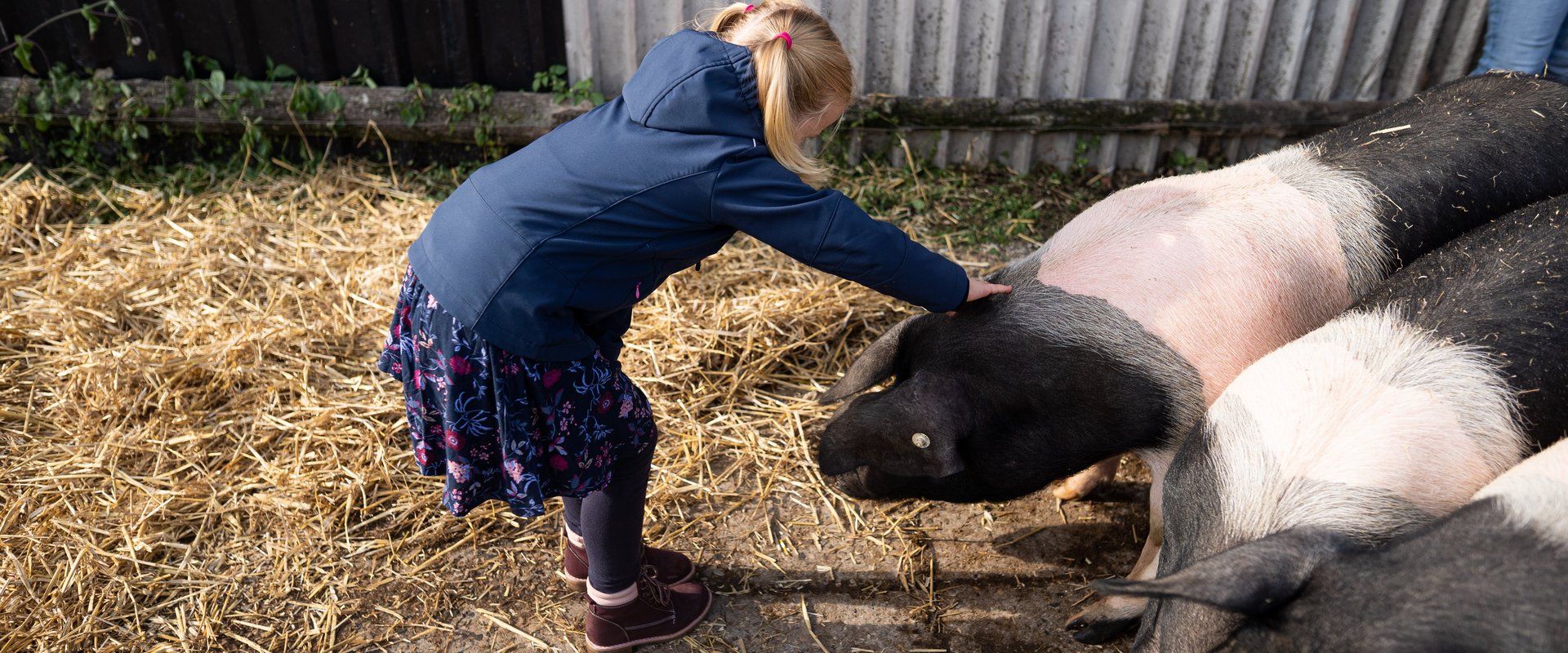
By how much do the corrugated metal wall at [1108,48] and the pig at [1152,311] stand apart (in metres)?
1.85

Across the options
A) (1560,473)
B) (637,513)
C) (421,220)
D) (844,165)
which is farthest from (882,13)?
(1560,473)

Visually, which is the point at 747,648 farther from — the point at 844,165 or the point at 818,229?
the point at 844,165

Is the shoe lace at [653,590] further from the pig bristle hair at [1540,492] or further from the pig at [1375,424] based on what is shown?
the pig bristle hair at [1540,492]

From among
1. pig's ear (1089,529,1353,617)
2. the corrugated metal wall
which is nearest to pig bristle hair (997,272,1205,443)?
pig's ear (1089,529,1353,617)

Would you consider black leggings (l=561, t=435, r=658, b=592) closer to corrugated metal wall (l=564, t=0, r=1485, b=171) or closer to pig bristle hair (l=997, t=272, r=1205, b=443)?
pig bristle hair (l=997, t=272, r=1205, b=443)

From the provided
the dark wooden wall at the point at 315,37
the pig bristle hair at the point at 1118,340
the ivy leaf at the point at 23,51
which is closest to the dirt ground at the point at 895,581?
the pig bristle hair at the point at 1118,340

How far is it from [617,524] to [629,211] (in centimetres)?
87

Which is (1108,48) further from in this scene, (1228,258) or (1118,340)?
(1118,340)

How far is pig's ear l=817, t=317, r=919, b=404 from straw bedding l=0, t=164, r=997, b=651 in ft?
1.77

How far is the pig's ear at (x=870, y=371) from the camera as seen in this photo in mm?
2955

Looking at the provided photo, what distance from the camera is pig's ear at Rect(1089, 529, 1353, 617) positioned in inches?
72.5

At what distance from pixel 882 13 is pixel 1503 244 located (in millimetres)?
2802

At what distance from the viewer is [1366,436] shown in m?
2.16

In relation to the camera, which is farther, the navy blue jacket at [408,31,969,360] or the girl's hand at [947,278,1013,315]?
the girl's hand at [947,278,1013,315]
